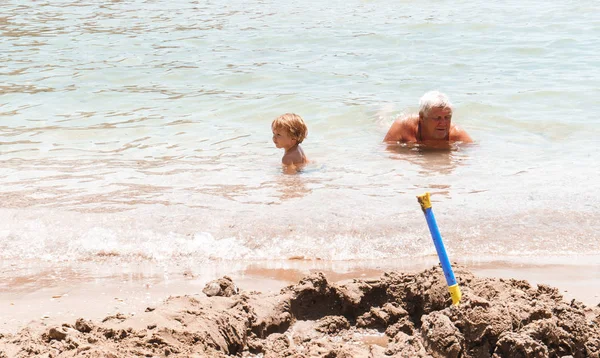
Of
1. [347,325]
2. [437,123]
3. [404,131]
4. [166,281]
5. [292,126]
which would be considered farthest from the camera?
[404,131]

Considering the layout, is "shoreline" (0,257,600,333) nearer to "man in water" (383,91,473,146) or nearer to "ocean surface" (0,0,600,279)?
"ocean surface" (0,0,600,279)

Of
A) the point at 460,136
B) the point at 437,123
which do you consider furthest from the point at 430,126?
the point at 460,136

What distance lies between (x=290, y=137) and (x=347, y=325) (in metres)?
3.82

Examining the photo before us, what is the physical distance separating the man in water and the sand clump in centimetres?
413

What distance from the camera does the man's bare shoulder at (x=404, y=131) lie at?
25.9 ft

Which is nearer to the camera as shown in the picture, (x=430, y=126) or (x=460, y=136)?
(x=430, y=126)

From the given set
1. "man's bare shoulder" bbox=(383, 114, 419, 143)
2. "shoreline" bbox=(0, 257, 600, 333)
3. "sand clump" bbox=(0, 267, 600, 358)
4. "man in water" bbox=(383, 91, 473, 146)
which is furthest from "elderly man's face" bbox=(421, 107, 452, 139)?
"sand clump" bbox=(0, 267, 600, 358)

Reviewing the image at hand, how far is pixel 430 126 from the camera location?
7793 mm

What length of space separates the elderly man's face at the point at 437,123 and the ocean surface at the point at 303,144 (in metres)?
0.21

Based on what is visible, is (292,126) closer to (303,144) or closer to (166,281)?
(303,144)

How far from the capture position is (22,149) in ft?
25.1

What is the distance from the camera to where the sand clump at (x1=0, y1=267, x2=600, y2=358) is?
299 cm

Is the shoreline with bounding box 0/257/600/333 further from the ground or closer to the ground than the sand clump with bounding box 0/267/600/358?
closer to the ground

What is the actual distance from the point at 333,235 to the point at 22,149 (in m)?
4.01
